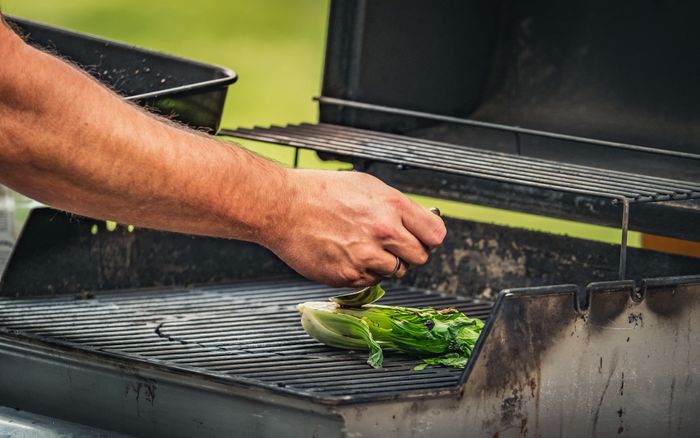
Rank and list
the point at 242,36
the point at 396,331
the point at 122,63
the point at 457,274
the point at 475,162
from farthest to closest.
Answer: the point at 242,36, the point at 457,274, the point at 122,63, the point at 475,162, the point at 396,331

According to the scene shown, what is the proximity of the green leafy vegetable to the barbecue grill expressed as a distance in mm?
47

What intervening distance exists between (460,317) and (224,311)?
624 mm

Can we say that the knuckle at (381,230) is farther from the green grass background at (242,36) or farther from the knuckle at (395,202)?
the green grass background at (242,36)

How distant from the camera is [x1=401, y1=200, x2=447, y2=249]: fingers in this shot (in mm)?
2494

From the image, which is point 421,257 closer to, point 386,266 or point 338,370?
point 386,266

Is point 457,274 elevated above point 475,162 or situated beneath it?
situated beneath

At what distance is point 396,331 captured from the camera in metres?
2.67

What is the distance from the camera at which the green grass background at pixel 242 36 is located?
27.2 ft

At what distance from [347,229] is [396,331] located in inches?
12.6

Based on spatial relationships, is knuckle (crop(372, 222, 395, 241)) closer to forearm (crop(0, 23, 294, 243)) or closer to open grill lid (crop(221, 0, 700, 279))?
forearm (crop(0, 23, 294, 243))

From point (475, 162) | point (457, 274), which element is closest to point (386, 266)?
point (475, 162)

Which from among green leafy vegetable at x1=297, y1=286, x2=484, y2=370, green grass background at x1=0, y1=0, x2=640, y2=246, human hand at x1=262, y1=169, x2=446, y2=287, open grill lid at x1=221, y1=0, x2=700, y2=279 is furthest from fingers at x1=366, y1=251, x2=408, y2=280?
green grass background at x1=0, y1=0, x2=640, y2=246

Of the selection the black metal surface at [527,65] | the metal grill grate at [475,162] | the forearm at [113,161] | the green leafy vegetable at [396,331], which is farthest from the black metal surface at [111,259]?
the forearm at [113,161]

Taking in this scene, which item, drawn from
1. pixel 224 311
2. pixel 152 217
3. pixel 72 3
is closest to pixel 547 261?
pixel 224 311
